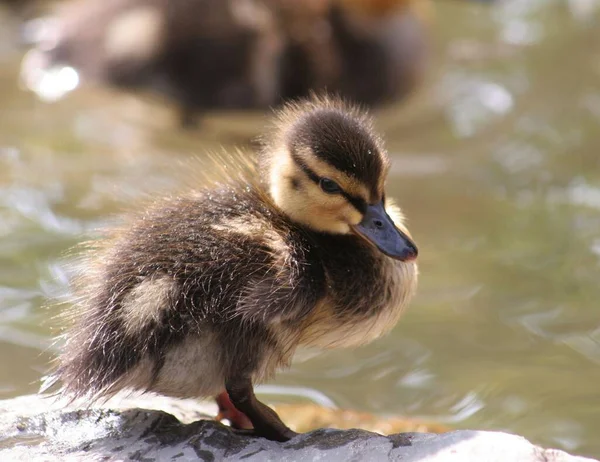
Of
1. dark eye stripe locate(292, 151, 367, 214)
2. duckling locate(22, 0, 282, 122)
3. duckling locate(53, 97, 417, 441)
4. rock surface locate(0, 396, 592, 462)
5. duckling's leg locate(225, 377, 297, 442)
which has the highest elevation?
duckling locate(22, 0, 282, 122)

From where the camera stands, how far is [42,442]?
7.55 ft

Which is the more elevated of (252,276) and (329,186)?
(329,186)

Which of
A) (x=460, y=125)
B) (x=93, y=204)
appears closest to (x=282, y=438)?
(x=93, y=204)

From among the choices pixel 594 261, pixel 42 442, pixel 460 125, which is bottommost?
pixel 42 442

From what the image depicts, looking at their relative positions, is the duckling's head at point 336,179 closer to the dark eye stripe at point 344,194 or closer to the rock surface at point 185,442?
the dark eye stripe at point 344,194

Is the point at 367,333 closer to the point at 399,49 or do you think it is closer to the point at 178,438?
the point at 178,438

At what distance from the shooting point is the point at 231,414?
8.23ft

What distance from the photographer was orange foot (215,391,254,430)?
2.49 metres

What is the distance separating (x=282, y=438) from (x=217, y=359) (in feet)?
0.77

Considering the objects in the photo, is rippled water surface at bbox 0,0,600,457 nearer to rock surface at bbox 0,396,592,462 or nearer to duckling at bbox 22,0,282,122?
duckling at bbox 22,0,282,122

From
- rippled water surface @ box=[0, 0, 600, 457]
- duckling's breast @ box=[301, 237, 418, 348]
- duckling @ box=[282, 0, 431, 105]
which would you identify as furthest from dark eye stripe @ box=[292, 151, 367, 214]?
duckling @ box=[282, 0, 431, 105]

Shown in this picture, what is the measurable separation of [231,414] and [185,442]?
240mm

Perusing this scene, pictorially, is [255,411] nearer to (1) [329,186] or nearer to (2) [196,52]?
(1) [329,186]

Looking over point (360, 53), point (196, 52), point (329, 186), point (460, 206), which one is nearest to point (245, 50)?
point (196, 52)
